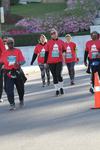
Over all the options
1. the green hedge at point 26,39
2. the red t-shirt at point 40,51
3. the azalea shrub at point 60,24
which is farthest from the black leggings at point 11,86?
the azalea shrub at point 60,24

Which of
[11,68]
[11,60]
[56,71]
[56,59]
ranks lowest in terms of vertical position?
[56,71]

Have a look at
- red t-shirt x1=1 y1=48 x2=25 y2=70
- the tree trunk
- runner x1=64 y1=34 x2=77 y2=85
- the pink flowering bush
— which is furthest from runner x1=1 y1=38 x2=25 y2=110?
the tree trunk

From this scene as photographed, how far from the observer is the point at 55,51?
1722 centimetres

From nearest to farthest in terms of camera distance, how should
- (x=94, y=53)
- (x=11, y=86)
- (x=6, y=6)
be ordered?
(x=11, y=86)
(x=94, y=53)
(x=6, y=6)

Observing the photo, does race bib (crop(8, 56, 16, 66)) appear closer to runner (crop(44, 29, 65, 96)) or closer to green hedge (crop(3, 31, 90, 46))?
runner (crop(44, 29, 65, 96))

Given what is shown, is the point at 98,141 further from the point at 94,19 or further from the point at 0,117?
the point at 94,19

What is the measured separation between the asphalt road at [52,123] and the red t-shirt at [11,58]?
102cm

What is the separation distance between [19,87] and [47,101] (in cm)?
117

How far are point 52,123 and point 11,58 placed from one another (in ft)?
10.1

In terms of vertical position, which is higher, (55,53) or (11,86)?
(55,53)

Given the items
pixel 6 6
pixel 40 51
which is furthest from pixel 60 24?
pixel 40 51

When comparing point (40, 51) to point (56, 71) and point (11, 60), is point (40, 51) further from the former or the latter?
point (11, 60)

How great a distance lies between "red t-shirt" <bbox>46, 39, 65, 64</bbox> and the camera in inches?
675

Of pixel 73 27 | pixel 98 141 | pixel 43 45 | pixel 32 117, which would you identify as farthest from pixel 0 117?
pixel 73 27
